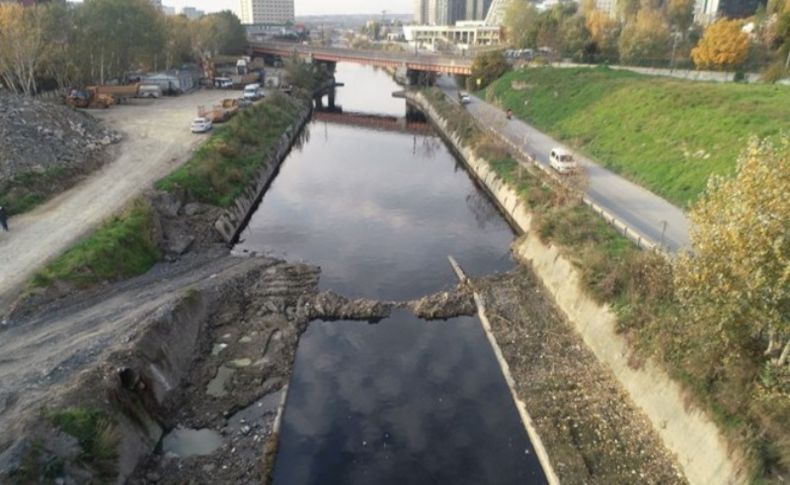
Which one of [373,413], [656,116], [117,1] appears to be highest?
[117,1]

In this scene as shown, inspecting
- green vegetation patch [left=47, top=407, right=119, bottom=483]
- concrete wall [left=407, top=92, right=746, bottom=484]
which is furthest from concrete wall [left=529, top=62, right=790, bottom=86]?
green vegetation patch [left=47, top=407, right=119, bottom=483]

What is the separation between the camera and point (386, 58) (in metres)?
107

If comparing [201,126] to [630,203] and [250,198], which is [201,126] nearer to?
[250,198]

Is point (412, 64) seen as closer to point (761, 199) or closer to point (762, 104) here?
point (762, 104)

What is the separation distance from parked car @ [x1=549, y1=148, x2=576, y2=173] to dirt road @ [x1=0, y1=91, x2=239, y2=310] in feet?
98.9

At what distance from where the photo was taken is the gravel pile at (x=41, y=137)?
3909 cm

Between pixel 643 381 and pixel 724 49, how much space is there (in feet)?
230

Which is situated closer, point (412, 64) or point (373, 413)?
point (373, 413)

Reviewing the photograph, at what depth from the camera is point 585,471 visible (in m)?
18.8

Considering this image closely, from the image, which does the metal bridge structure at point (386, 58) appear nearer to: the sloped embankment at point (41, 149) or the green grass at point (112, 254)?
the sloped embankment at point (41, 149)

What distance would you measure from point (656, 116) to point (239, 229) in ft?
123

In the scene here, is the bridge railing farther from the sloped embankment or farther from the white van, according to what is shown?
the sloped embankment

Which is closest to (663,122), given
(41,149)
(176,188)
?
(176,188)

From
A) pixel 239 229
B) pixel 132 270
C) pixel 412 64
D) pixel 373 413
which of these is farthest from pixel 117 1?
pixel 373 413
